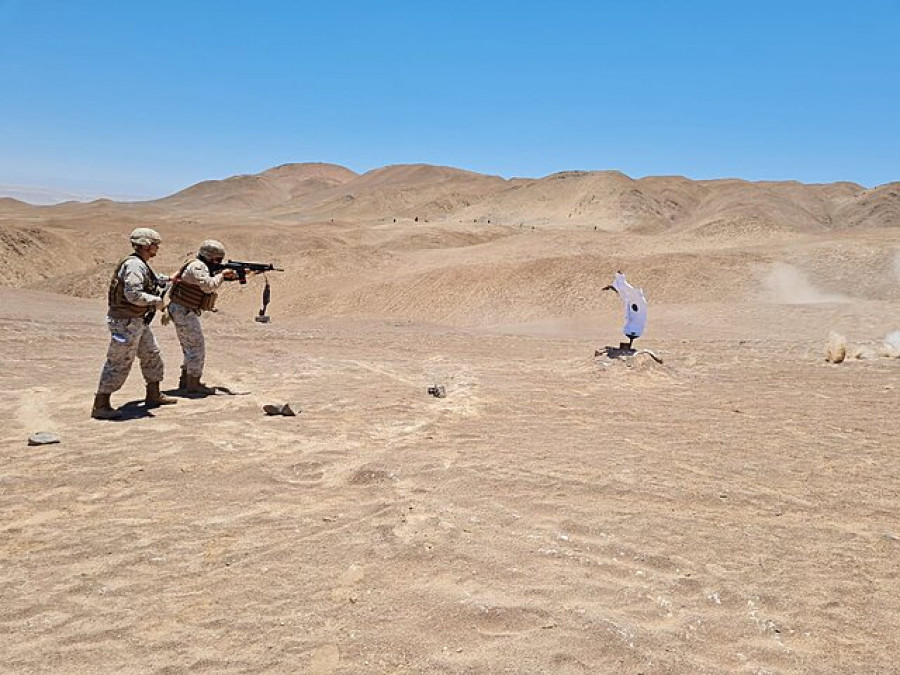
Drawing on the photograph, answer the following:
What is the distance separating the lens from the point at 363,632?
309 centimetres

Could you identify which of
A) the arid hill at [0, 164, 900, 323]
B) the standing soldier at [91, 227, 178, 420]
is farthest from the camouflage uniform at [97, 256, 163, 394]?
the arid hill at [0, 164, 900, 323]

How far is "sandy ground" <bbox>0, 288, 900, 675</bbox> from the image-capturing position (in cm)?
303

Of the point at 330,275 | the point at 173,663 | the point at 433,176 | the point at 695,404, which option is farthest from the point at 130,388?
the point at 433,176

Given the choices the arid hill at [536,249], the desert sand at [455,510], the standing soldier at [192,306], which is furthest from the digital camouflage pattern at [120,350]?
the arid hill at [536,249]

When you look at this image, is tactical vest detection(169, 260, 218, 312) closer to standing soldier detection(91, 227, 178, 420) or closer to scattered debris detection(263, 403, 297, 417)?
standing soldier detection(91, 227, 178, 420)

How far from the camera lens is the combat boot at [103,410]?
6.29 metres

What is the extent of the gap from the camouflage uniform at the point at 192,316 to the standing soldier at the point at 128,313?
0.69m

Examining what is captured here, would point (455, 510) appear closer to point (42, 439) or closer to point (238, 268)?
point (42, 439)

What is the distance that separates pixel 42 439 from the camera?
5.44 metres

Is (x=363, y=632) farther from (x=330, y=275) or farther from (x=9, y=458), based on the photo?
(x=330, y=275)

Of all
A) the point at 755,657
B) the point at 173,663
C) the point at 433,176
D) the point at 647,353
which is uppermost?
the point at 433,176

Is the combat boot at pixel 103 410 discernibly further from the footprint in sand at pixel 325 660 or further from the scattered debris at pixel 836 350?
the scattered debris at pixel 836 350

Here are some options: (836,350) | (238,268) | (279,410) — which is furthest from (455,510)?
(836,350)

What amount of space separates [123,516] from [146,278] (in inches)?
110
